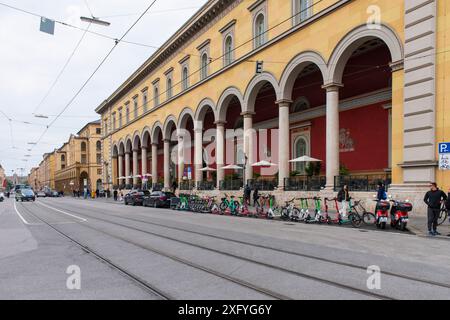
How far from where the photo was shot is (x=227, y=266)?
7.61 metres

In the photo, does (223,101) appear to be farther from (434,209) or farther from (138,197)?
(434,209)

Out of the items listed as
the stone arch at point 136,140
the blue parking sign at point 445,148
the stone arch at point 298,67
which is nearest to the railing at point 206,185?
the stone arch at point 298,67

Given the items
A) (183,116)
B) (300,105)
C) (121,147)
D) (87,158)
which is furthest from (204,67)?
(87,158)

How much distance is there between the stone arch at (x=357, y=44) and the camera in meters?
17.8

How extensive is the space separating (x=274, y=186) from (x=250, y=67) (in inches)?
334

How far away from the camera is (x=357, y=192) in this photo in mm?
19516

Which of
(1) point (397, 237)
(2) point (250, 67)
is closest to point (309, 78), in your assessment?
(2) point (250, 67)

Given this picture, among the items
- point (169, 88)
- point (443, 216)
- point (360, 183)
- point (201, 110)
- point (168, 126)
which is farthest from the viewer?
point (168, 126)

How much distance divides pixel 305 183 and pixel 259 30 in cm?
1137

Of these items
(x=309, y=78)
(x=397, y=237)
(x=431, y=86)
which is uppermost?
(x=309, y=78)

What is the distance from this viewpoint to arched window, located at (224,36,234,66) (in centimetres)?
3087

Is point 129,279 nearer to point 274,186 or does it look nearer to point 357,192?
point 357,192

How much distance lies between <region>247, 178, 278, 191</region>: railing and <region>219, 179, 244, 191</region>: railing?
1901 millimetres

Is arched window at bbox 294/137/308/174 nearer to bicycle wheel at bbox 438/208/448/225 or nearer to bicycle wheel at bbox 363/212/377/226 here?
bicycle wheel at bbox 363/212/377/226
